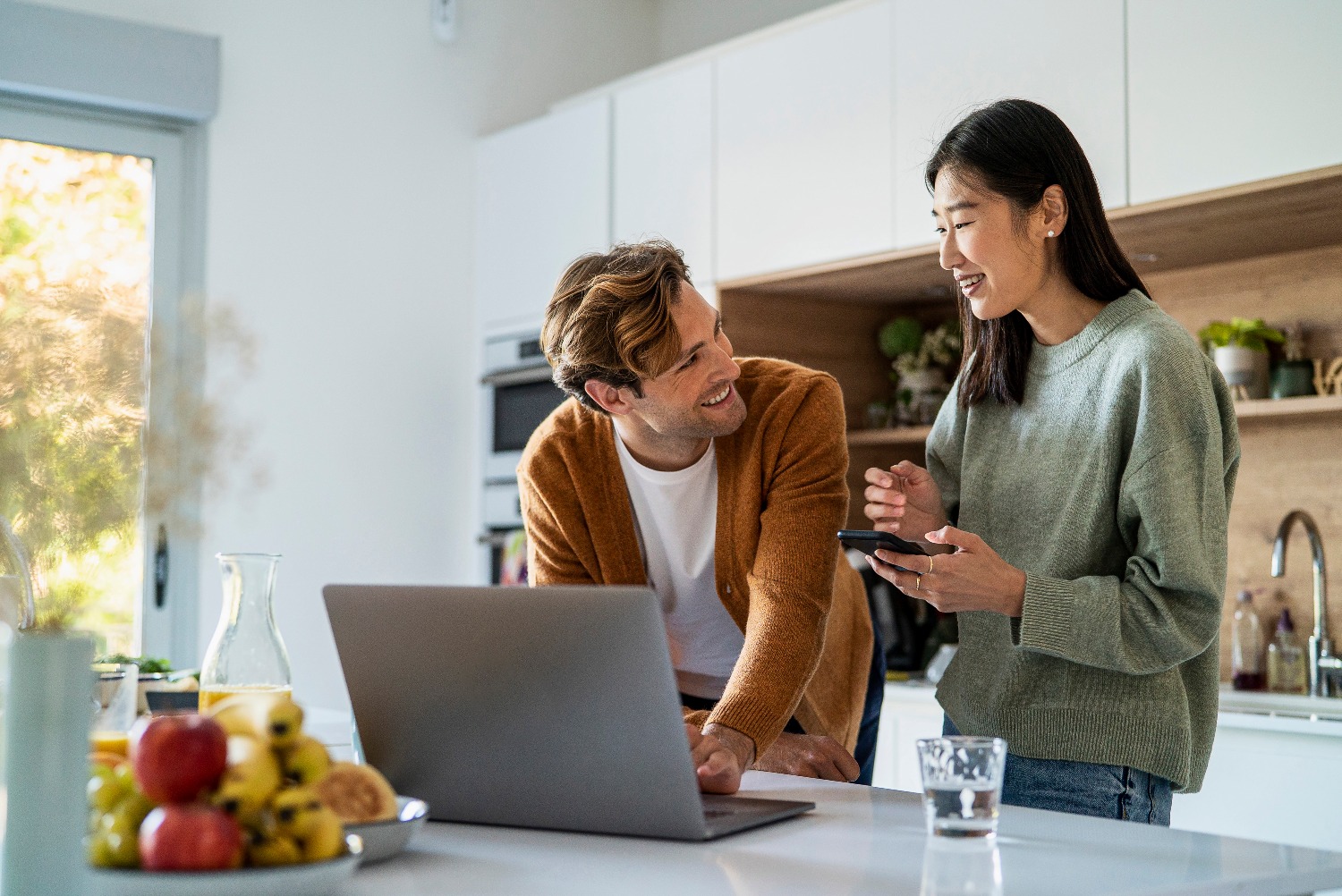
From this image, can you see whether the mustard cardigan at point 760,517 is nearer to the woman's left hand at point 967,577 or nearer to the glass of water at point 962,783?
the woman's left hand at point 967,577

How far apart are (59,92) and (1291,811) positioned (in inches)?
122

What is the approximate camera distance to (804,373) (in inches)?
70.8

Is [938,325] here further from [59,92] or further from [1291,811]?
[59,92]

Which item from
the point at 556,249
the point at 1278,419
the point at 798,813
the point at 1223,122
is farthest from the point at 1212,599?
the point at 556,249

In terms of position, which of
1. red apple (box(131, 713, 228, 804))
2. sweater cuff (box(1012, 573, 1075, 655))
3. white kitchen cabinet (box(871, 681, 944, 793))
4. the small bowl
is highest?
sweater cuff (box(1012, 573, 1075, 655))

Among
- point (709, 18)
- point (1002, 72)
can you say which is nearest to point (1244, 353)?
point (1002, 72)

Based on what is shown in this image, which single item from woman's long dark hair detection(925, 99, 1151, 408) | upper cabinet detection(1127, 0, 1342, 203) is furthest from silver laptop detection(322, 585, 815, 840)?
upper cabinet detection(1127, 0, 1342, 203)

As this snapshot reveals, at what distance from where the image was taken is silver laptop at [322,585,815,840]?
1.07 metres

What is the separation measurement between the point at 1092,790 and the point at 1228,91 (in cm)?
148

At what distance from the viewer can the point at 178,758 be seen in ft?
2.57

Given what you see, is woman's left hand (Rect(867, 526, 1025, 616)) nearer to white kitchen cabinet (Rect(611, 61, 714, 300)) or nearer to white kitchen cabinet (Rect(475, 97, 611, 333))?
white kitchen cabinet (Rect(611, 61, 714, 300))

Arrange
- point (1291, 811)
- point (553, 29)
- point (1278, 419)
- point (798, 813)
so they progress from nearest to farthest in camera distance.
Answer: point (798, 813) < point (1291, 811) < point (1278, 419) < point (553, 29)

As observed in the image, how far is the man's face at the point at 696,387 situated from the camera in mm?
1725

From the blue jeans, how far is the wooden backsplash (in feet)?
4.97
